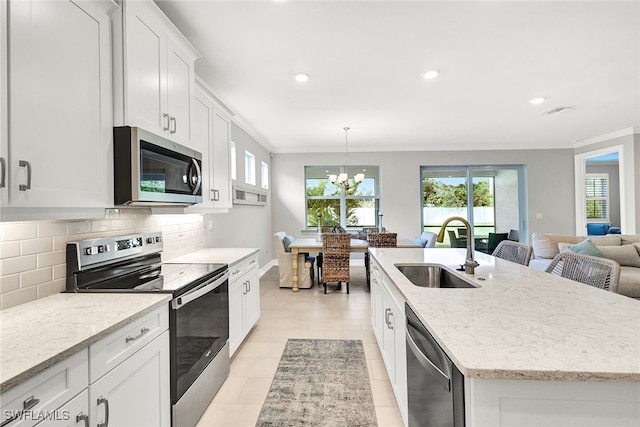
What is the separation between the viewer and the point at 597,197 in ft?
27.0

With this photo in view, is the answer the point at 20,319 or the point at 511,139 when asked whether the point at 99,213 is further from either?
the point at 511,139

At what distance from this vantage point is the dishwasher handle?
3.14 ft

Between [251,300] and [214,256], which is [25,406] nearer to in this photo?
[214,256]

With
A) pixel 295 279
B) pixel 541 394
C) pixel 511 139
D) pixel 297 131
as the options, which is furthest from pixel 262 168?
pixel 541 394

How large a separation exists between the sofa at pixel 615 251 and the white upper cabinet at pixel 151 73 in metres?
4.88

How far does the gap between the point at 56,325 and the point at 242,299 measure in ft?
5.49

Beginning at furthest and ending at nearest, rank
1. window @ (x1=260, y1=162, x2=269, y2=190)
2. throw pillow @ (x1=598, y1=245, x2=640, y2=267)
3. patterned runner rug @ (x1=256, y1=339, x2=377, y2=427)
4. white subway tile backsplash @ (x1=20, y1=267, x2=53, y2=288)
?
window @ (x1=260, y1=162, x2=269, y2=190) → throw pillow @ (x1=598, y1=245, x2=640, y2=267) → patterned runner rug @ (x1=256, y1=339, x2=377, y2=427) → white subway tile backsplash @ (x1=20, y1=267, x2=53, y2=288)

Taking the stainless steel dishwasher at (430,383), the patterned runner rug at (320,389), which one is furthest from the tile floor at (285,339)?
the stainless steel dishwasher at (430,383)

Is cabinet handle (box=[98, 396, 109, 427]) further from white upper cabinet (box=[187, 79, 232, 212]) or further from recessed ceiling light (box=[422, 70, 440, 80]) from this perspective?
recessed ceiling light (box=[422, 70, 440, 80])

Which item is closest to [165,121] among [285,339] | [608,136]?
[285,339]

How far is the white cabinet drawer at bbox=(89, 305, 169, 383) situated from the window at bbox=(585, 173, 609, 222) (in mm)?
10451

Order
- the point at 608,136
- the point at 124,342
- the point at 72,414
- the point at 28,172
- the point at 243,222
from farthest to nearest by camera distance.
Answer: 1. the point at 608,136
2. the point at 243,222
3. the point at 124,342
4. the point at 28,172
5. the point at 72,414

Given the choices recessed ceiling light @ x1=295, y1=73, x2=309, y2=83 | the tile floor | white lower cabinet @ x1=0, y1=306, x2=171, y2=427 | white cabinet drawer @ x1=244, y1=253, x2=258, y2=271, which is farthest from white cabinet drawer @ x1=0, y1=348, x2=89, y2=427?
recessed ceiling light @ x1=295, y1=73, x2=309, y2=83

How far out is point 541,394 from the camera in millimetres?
804
